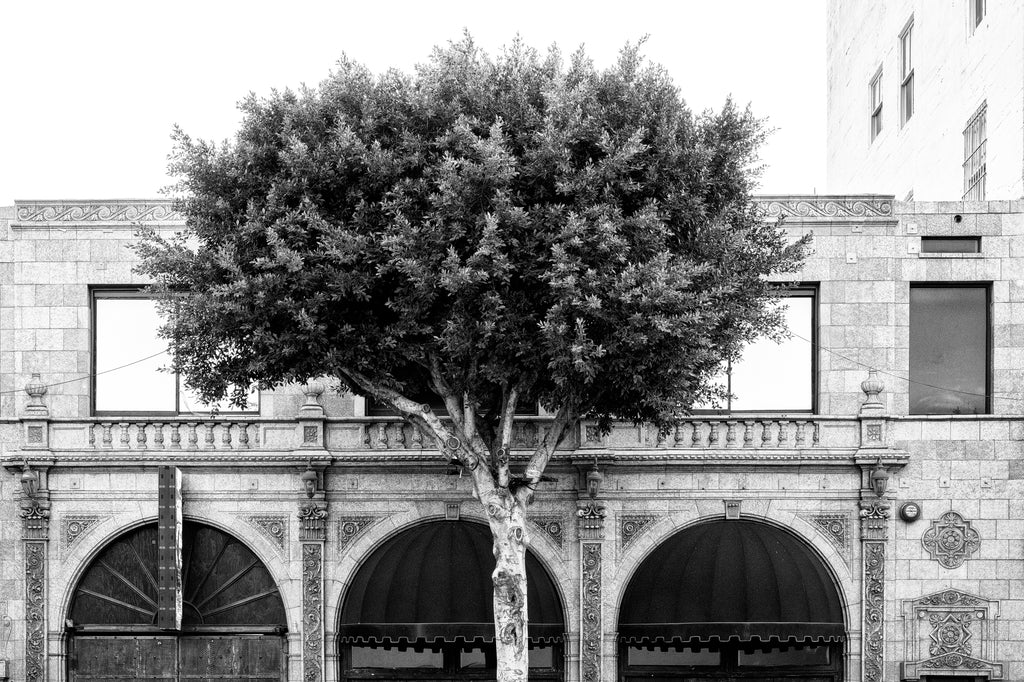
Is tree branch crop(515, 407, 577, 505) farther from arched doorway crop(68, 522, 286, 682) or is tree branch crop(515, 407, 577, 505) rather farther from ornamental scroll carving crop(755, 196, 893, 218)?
ornamental scroll carving crop(755, 196, 893, 218)

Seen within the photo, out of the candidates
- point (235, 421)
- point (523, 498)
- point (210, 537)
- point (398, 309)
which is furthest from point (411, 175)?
point (210, 537)

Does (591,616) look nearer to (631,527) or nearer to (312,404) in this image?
(631,527)

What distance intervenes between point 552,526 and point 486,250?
737 cm

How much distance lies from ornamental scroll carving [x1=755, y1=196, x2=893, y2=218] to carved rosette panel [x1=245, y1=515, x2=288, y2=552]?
10.4m

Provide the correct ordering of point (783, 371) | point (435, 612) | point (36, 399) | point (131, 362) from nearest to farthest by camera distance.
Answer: point (435, 612) < point (36, 399) < point (783, 371) < point (131, 362)

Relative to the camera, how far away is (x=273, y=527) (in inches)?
875

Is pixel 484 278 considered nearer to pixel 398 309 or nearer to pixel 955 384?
pixel 398 309

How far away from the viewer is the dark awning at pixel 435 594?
2142 centimetres

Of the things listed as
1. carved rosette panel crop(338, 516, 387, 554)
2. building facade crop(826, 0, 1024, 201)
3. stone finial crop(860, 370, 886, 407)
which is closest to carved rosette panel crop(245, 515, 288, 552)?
carved rosette panel crop(338, 516, 387, 554)

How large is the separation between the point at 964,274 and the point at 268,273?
12.6m

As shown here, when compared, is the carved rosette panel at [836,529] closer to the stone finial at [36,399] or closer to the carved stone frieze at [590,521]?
the carved stone frieze at [590,521]

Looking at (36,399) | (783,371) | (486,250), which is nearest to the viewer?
(486,250)

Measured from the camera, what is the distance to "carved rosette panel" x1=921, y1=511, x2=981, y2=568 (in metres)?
21.9

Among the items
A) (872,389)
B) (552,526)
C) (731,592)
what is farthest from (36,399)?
(872,389)
